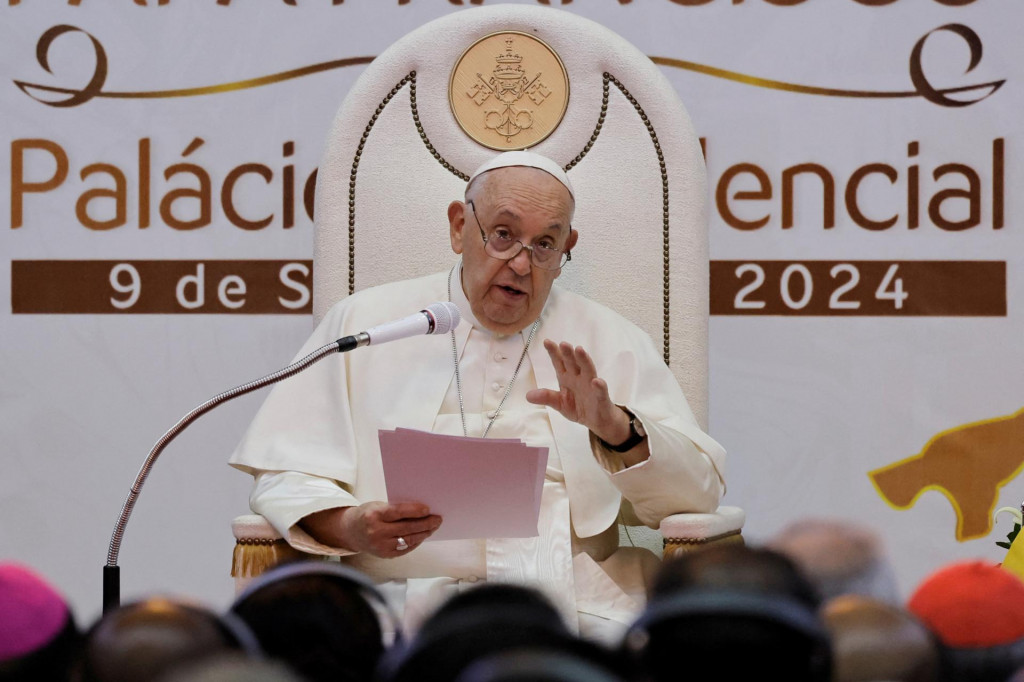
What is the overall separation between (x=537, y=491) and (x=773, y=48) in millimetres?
2402

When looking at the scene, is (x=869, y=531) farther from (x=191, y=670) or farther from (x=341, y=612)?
(x=191, y=670)

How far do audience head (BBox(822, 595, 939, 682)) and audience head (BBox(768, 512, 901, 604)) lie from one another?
0.05 meters

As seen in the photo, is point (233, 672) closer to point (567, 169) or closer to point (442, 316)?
point (442, 316)

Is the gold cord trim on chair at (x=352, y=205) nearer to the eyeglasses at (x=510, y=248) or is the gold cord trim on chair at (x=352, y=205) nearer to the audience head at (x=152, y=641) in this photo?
the eyeglasses at (x=510, y=248)

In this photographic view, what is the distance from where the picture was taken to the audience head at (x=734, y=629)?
917 mm

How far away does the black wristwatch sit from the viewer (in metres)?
2.83

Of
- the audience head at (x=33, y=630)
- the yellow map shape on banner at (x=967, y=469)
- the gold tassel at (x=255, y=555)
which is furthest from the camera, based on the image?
the yellow map shape on banner at (x=967, y=469)

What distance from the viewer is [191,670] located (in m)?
0.84

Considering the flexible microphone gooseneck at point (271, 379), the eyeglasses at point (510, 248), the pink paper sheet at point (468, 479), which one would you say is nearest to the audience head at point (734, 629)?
the pink paper sheet at point (468, 479)

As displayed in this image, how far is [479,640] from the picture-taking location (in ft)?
3.03

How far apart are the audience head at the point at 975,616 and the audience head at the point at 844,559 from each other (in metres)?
0.06

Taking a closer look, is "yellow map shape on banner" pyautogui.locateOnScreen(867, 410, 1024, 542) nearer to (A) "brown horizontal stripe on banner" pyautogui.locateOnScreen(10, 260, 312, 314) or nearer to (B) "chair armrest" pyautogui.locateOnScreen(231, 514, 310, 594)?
(A) "brown horizontal stripe on banner" pyautogui.locateOnScreen(10, 260, 312, 314)

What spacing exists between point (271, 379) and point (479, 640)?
5.38 feet

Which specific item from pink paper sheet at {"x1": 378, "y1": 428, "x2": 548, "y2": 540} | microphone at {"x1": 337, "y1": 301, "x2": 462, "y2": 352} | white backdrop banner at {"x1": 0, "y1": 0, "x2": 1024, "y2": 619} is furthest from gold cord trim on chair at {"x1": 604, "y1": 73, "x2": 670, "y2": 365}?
pink paper sheet at {"x1": 378, "y1": 428, "x2": 548, "y2": 540}
